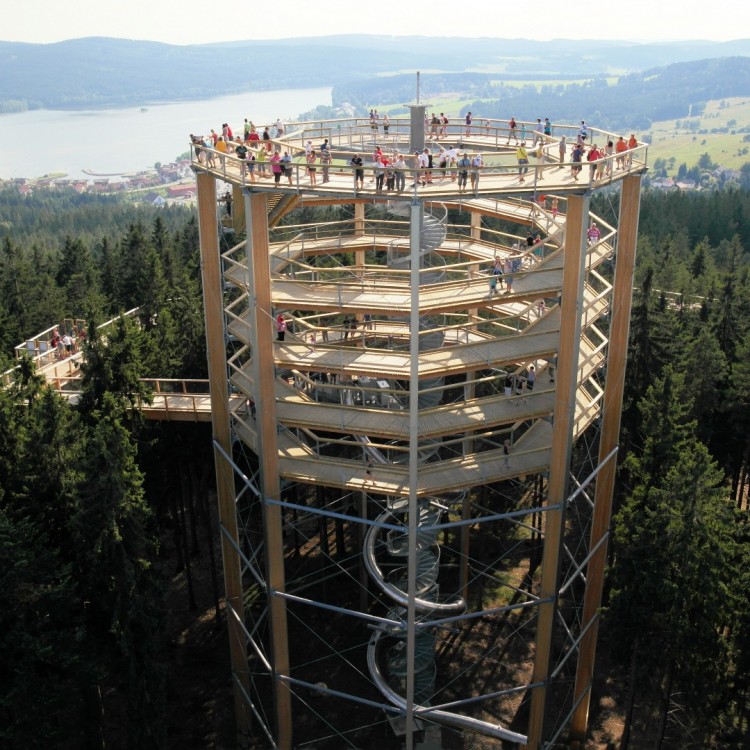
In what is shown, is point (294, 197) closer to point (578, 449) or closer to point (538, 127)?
point (538, 127)

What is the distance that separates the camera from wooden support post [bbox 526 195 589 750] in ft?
79.2

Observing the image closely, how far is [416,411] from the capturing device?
2417cm

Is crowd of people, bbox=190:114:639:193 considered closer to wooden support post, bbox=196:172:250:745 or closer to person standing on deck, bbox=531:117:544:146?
person standing on deck, bbox=531:117:544:146

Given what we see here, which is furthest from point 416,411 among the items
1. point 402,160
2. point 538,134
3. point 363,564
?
point 538,134

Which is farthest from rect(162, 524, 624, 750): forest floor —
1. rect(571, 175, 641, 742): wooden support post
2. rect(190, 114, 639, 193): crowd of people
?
rect(190, 114, 639, 193): crowd of people

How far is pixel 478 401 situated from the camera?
27953 millimetres

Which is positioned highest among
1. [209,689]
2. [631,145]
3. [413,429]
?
[631,145]

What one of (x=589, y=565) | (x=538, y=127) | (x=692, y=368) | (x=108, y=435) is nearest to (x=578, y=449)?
(x=692, y=368)

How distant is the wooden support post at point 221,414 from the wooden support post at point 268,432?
9.57ft

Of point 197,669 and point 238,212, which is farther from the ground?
point 238,212

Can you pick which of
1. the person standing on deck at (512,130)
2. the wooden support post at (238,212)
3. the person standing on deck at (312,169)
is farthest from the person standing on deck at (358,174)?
the person standing on deck at (512,130)

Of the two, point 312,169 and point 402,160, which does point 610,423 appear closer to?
point 402,160

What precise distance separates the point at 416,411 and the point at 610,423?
911 centimetres

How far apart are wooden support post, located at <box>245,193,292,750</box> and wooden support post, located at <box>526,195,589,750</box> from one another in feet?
28.2
